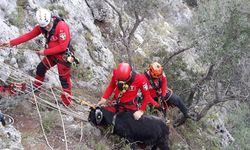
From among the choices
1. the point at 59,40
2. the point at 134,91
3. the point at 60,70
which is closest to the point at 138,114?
the point at 134,91

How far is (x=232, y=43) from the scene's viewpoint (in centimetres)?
998

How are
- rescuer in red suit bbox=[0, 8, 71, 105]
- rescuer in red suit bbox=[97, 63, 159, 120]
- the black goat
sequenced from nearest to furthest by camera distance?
rescuer in red suit bbox=[97, 63, 159, 120] → rescuer in red suit bbox=[0, 8, 71, 105] → the black goat

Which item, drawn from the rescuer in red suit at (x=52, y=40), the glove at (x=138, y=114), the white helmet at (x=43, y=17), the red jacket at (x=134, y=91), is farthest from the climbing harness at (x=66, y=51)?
the glove at (x=138, y=114)

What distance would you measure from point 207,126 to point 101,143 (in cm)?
719

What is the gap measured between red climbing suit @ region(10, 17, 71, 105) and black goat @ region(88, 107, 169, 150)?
83cm

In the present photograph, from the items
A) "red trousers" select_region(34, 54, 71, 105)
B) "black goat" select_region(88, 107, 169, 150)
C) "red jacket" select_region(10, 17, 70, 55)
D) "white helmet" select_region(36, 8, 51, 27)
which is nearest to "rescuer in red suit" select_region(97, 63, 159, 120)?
"black goat" select_region(88, 107, 169, 150)

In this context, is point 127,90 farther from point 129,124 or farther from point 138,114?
point 129,124

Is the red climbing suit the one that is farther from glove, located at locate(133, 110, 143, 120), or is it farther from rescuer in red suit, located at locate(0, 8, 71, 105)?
glove, located at locate(133, 110, 143, 120)

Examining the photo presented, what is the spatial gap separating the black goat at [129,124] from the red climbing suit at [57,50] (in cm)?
83

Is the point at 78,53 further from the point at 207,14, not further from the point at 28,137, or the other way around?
the point at 28,137

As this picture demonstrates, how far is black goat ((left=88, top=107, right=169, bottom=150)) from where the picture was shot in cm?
776

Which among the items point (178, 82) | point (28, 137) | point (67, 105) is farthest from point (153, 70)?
point (178, 82)

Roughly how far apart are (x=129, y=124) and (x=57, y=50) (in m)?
2.03

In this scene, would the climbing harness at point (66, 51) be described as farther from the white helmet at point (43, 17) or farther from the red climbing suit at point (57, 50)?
the white helmet at point (43, 17)
